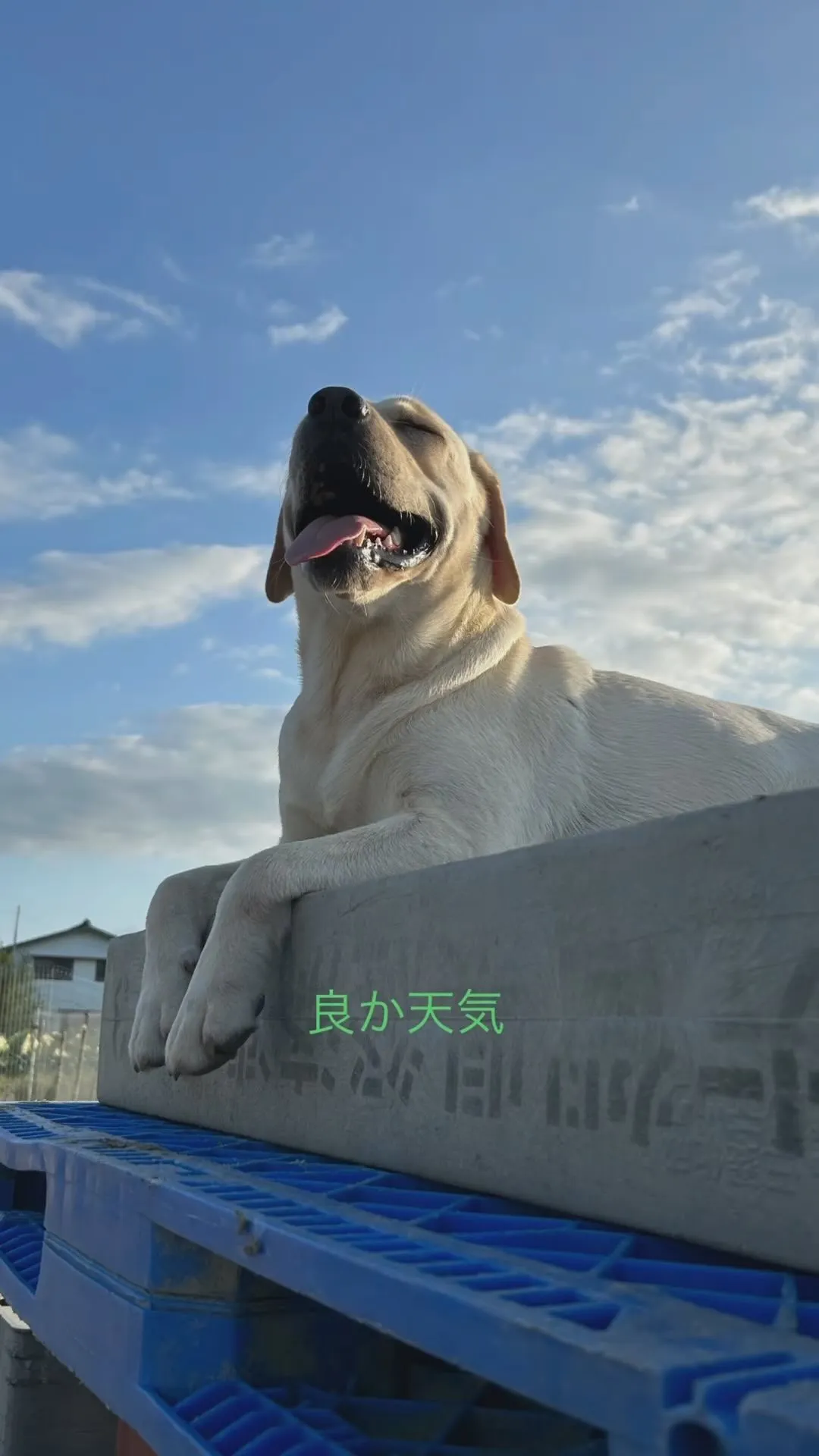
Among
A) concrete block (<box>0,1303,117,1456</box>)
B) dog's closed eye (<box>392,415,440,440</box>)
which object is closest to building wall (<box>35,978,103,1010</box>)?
dog's closed eye (<box>392,415,440,440</box>)

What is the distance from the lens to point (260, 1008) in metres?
2.47

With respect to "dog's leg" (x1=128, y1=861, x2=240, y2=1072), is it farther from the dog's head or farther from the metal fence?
the metal fence

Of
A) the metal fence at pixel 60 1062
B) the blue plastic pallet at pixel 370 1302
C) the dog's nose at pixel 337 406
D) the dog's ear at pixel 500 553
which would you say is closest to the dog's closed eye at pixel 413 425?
the dog's ear at pixel 500 553

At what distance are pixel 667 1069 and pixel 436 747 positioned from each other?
6.12 ft

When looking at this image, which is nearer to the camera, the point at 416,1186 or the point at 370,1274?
the point at 370,1274

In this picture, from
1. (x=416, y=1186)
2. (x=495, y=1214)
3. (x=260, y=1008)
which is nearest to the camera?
(x=495, y=1214)

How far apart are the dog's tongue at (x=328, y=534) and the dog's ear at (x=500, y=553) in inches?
22.9

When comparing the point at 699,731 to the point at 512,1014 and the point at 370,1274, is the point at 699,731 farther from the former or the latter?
the point at 370,1274

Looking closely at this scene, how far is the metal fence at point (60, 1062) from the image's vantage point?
16359 millimetres

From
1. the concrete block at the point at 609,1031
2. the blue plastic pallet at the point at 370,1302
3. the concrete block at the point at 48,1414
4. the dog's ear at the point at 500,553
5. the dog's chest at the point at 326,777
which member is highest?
the dog's ear at the point at 500,553

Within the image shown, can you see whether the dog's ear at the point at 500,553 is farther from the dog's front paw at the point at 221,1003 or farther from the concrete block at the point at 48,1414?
the concrete block at the point at 48,1414

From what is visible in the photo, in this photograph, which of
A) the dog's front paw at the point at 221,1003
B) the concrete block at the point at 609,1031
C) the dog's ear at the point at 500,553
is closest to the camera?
the concrete block at the point at 609,1031

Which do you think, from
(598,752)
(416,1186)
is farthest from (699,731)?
(416,1186)

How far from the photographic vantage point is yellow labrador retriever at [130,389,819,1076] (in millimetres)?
2990
